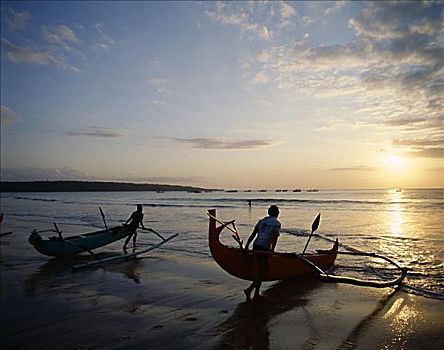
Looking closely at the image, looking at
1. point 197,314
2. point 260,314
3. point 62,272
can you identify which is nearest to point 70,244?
point 62,272

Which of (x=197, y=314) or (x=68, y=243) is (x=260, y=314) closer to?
(x=197, y=314)

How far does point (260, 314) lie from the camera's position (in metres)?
6.52

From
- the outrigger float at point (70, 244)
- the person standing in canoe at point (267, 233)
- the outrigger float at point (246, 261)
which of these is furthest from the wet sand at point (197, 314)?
the outrigger float at point (70, 244)

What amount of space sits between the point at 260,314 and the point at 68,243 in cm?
763

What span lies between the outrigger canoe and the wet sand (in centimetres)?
143

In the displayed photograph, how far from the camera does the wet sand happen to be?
5273 mm

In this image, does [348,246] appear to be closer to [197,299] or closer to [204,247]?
[204,247]

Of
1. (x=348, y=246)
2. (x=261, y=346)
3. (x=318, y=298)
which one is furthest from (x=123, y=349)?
(x=348, y=246)

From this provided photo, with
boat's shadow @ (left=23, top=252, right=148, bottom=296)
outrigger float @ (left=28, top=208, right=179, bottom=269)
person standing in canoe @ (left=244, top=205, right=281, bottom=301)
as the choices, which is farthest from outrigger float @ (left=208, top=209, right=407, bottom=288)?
outrigger float @ (left=28, top=208, right=179, bottom=269)

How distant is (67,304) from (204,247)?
7929 millimetres

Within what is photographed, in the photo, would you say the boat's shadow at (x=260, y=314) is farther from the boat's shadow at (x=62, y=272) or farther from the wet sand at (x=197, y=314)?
the boat's shadow at (x=62, y=272)

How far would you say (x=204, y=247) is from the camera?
14.6 metres

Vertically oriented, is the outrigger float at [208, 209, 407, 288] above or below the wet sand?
above

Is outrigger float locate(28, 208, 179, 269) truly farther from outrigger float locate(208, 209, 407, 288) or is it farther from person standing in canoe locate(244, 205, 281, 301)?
person standing in canoe locate(244, 205, 281, 301)
